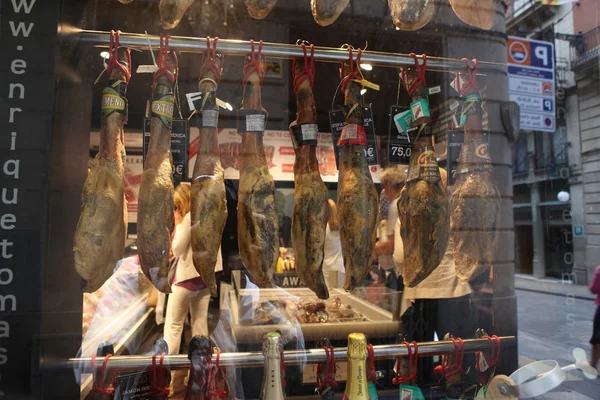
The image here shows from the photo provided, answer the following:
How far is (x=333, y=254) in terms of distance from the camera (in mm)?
3039

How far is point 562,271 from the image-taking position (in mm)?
2408

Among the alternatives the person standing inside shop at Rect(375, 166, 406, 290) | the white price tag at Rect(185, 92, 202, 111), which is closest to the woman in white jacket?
the white price tag at Rect(185, 92, 202, 111)

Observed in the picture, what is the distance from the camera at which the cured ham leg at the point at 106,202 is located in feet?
4.83

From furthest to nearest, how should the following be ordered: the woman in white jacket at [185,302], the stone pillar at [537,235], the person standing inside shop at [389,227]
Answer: the person standing inside shop at [389,227] → the woman in white jacket at [185,302] → the stone pillar at [537,235]

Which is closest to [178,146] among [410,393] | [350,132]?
[350,132]

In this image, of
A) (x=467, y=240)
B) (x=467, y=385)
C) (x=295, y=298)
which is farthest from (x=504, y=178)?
(x=295, y=298)

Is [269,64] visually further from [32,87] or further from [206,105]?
[32,87]

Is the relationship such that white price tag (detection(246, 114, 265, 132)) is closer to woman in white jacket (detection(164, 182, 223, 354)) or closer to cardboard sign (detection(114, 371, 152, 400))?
cardboard sign (detection(114, 371, 152, 400))

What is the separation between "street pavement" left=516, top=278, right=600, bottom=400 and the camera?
7.29ft

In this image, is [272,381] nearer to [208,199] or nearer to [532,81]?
[208,199]

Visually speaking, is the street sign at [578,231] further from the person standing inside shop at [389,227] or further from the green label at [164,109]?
the green label at [164,109]

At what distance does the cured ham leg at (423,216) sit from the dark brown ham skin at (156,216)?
1.05 metres

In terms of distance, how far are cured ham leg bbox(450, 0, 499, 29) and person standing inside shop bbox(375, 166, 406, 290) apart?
138 cm

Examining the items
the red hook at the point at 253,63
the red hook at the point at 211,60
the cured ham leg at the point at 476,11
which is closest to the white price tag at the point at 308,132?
the red hook at the point at 253,63
